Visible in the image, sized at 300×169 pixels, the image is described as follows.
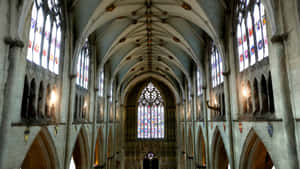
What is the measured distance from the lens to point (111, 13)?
16.9 m

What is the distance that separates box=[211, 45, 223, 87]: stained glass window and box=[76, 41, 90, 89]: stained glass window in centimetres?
1039

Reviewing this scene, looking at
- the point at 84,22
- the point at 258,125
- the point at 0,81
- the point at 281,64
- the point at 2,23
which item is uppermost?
the point at 84,22

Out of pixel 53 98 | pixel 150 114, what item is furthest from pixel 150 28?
pixel 150 114

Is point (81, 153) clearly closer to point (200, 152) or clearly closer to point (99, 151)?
point (99, 151)

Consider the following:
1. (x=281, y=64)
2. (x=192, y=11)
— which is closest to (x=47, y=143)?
(x=281, y=64)

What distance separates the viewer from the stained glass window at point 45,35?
10422mm

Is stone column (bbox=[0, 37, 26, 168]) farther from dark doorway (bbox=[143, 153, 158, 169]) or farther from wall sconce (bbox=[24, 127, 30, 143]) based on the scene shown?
dark doorway (bbox=[143, 153, 158, 169])

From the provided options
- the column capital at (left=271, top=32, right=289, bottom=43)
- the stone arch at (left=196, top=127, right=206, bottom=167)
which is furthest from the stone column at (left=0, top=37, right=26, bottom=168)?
the stone arch at (left=196, top=127, right=206, bottom=167)

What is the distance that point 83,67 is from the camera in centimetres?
1738

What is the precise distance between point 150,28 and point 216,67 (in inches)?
316

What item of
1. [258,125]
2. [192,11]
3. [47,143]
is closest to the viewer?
[258,125]

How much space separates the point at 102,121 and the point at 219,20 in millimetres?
15003

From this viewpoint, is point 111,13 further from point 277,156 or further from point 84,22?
point 277,156

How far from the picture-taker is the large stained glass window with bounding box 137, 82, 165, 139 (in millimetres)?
39562
